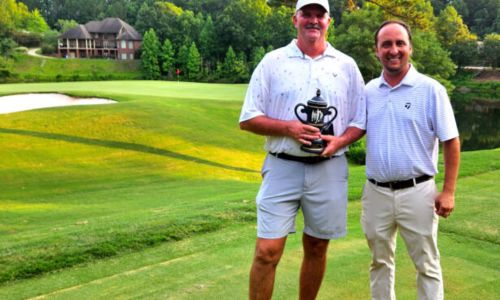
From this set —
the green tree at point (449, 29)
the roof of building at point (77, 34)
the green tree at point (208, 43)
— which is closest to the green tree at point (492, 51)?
the green tree at point (449, 29)

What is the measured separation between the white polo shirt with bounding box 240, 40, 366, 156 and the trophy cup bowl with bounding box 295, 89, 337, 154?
4 cm

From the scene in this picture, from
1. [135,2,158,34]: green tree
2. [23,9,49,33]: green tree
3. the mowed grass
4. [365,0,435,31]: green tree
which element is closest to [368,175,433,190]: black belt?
the mowed grass

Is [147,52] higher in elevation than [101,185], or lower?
higher

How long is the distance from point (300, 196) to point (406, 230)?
0.72 meters

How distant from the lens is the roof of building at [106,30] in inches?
2948

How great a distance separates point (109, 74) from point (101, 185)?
49510 mm

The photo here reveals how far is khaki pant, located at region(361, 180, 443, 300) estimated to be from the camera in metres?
3.20

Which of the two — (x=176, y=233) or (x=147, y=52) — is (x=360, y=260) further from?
(x=147, y=52)

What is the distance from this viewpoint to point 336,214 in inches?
131

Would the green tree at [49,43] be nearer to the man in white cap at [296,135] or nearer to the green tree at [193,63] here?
the green tree at [193,63]

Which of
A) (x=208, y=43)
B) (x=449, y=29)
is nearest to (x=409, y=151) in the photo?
(x=449, y=29)

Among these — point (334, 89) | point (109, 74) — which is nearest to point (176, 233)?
point (334, 89)

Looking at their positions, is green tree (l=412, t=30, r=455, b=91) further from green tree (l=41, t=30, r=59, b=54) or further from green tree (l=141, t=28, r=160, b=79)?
green tree (l=41, t=30, r=59, b=54)

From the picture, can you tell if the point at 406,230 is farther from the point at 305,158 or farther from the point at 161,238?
the point at 161,238
